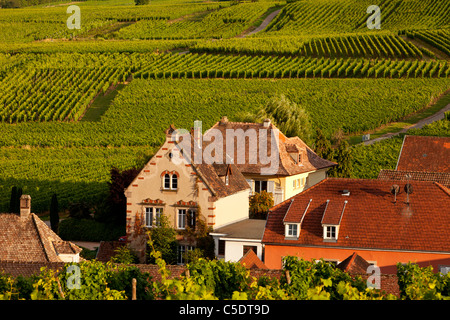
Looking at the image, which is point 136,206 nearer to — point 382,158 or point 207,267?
point 207,267

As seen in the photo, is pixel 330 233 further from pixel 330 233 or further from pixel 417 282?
pixel 417 282

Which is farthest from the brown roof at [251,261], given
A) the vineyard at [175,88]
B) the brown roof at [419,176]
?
the vineyard at [175,88]

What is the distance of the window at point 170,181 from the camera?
5578cm

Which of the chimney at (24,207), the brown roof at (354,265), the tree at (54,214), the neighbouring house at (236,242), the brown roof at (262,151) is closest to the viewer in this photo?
the brown roof at (354,265)

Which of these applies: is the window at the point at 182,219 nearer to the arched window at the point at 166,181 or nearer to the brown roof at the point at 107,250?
the arched window at the point at 166,181

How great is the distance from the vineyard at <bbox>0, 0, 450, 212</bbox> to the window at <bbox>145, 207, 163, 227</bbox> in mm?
19872

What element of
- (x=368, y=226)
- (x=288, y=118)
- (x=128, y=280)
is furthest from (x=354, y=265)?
(x=288, y=118)

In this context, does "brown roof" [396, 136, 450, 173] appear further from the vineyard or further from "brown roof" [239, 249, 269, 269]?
"brown roof" [239, 249, 269, 269]

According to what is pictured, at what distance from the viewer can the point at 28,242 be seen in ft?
160

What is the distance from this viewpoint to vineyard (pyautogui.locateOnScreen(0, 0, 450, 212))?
10262cm

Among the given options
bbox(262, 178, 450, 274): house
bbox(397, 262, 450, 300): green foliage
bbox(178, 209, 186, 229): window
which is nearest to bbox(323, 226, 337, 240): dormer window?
bbox(262, 178, 450, 274): house

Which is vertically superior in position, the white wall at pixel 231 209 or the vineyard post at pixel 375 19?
the vineyard post at pixel 375 19

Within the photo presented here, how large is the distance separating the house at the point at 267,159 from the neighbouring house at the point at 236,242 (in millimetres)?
13133

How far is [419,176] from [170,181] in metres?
15.2
